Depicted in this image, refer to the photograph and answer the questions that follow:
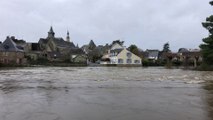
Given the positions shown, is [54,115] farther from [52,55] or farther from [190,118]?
[52,55]

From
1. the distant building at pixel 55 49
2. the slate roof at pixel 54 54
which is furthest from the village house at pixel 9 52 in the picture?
the slate roof at pixel 54 54

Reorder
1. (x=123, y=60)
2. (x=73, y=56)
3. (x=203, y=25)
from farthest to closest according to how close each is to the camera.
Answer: (x=73, y=56)
(x=123, y=60)
(x=203, y=25)

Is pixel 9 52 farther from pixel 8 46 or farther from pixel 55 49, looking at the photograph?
pixel 55 49

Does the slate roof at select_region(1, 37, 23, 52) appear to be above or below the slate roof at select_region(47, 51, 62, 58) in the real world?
above

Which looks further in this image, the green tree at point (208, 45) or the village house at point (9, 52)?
the village house at point (9, 52)

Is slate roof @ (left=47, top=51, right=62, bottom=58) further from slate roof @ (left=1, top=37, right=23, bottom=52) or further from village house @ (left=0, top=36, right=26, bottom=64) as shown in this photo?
slate roof @ (left=1, top=37, right=23, bottom=52)

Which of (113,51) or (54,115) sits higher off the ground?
(113,51)

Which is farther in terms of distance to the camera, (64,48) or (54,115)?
(64,48)

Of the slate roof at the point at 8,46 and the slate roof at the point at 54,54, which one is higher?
the slate roof at the point at 8,46

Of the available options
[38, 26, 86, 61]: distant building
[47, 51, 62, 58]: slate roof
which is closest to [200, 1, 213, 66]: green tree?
[38, 26, 86, 61]: distant building

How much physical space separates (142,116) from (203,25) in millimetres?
43587

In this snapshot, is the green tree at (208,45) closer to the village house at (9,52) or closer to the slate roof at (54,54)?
the village house at (9,52)

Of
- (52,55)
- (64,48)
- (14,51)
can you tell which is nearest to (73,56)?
(52,55)

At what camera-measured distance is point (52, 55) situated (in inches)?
4272
